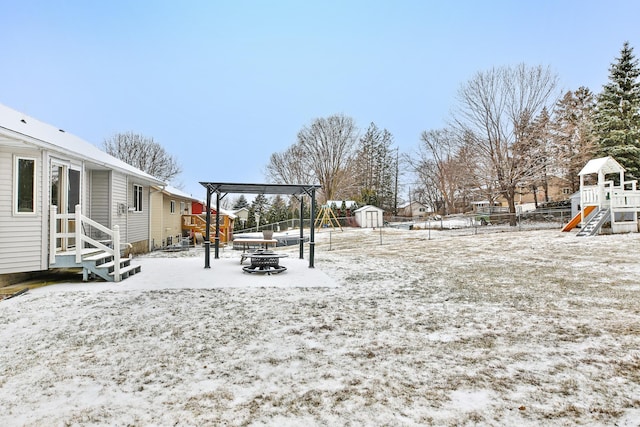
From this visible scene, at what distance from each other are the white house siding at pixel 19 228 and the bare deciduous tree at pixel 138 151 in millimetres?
29713

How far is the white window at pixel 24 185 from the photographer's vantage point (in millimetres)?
6695

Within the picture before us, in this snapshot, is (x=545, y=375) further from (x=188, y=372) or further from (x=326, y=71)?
(x=326, y=71)

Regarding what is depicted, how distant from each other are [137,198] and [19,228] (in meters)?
6.29

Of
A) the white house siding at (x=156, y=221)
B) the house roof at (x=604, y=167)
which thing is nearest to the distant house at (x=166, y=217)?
the white house siding at (x=156, y=221)

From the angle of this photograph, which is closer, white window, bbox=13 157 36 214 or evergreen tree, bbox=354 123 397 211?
white window, bbox=13 157 36 214

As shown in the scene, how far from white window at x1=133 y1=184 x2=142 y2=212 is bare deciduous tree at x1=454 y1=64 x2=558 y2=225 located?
69.1 ft

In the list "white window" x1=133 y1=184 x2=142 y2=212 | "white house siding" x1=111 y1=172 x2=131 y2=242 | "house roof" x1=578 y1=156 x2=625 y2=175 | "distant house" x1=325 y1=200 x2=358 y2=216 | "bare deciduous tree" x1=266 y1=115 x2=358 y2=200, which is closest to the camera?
"white house siding" x1=111 y1=172 x2=131 y2=242

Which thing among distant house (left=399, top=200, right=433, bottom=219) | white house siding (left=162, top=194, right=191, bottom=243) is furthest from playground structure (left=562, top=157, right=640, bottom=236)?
distant house (left=399, top=200, right=433, bottom=219)

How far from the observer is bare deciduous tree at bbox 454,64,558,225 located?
872 inches

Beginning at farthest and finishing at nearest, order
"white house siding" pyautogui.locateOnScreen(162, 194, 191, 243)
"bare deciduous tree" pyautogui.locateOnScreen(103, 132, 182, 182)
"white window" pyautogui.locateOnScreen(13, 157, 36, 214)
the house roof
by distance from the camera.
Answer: "bare deciduous tree" pyautogui.locateOnScreen(103, 132, 182, 182) → "white house siding" pyautogui.locateOnScreen(162, 194, 191, 243) → the house roof → "white window" pyautogui.locateOnScreen(13, 157, 36, 214)

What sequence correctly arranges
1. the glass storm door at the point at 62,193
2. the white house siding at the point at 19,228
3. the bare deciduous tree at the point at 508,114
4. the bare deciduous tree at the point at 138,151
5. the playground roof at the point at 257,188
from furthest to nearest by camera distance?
the bare deciduous tree at the point at 138,151 < the bare deciduous tree at the point at 508,114 < the playground roof at the point at 257,188 < the glass storm door at the point at 62,193 < the white house siding at the point at 19,228

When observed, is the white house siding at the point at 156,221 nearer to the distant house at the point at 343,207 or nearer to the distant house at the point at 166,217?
the distant house at the point at 166,217

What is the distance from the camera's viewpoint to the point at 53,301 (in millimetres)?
5539

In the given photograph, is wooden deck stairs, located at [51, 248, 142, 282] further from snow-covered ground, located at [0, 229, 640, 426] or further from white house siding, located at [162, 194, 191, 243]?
white house siding, located at [162, 194, 191, 243]
